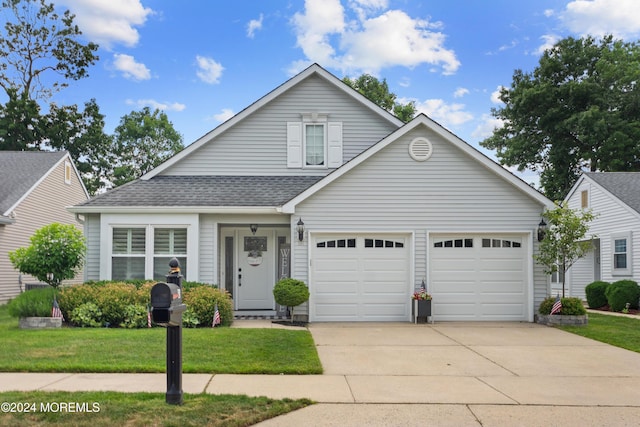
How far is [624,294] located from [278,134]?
39.1 ft

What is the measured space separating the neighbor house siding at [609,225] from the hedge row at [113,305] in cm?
1272

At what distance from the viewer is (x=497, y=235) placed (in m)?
14.0

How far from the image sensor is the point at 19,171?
22.1 metres

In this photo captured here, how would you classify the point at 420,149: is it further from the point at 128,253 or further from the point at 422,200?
the point at 128,253

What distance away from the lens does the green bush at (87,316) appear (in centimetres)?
1190

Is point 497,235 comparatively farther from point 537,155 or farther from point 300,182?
point 537,155

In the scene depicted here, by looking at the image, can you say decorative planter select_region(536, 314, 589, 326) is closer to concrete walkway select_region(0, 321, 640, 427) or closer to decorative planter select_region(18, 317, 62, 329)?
concrete walkway select_region(0, 321, 640, 427)

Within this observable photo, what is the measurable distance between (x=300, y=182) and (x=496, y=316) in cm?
625

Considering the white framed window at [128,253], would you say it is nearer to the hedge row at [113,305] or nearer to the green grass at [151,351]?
the hedge row at [113,305]

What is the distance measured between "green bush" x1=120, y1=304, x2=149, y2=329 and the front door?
11.7 ft

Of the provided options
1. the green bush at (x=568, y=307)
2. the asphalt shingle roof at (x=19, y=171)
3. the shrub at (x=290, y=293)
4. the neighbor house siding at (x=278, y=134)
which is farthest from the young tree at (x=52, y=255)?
the green bush at (x=568, y=307)

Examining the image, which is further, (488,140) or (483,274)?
(488,140)

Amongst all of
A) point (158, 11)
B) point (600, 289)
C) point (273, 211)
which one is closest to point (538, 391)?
point (273, 211)

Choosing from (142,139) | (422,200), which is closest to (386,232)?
(422,200)
